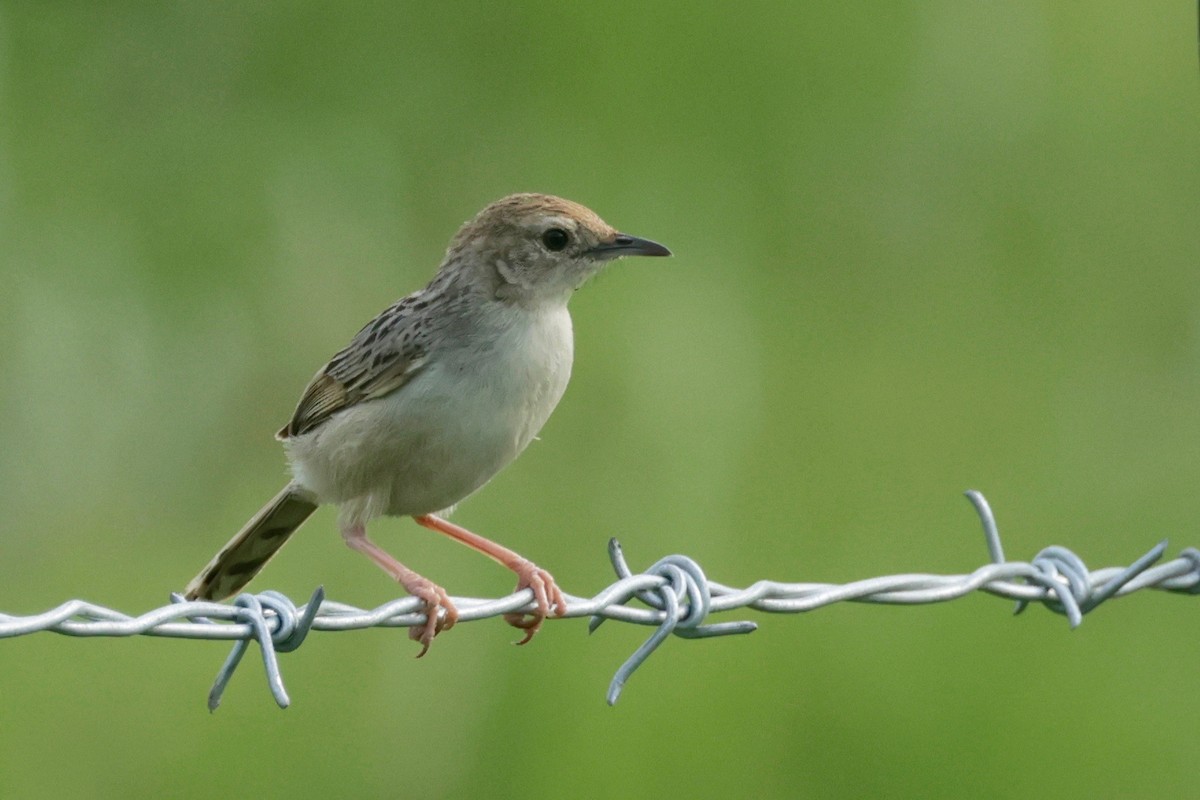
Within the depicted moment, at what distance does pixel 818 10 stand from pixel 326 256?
3658 mm

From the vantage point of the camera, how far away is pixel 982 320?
378 inches

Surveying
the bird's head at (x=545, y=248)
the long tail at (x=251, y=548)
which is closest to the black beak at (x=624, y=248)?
the bird's head at (x=545, y=248)

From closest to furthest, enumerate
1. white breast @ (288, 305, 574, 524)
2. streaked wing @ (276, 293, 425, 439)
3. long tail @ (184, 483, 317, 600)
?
1. white breast @ (288, 305, 574, 524)
2. streaked wing @ (276, 293, 425, 439)
3. long tail @ (184, 483, 317, 600)

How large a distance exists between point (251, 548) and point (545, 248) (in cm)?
157

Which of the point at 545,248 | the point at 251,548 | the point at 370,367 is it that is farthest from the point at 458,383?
the point at 251,548

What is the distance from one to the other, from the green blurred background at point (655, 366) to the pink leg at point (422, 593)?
1.59 meters

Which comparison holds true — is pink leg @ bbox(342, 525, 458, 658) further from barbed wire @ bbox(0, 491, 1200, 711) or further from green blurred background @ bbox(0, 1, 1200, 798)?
green blurred background @ bbox(0, 1, 1200, 798)

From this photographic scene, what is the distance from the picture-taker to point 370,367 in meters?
5.55

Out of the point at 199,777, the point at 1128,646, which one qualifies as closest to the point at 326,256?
the point at 199,777

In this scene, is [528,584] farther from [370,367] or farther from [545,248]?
[545,248]

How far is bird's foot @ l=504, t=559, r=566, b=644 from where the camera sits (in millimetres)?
5016

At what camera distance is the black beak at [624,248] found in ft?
18.6

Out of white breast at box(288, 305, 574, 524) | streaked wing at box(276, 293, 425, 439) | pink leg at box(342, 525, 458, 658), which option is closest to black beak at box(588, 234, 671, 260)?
white breast at box(288, 305, 574, 524)

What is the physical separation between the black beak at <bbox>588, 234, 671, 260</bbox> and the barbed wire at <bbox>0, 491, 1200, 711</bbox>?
1414mm
